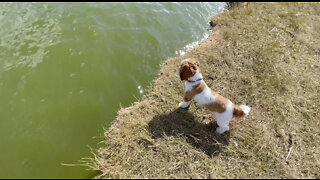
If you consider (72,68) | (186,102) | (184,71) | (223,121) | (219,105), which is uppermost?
(184,71)

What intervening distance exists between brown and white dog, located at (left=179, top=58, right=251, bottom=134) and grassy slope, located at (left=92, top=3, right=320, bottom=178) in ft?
1.59

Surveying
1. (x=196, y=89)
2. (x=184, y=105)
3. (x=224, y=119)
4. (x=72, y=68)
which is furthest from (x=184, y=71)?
(x=72, y=68)

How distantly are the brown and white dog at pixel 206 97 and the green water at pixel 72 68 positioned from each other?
1.49 metres

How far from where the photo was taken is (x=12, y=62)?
573 centimetres

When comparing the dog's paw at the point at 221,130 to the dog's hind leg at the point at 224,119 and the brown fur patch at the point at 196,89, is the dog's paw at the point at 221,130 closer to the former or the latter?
the dog's hind leg at the point at 224,119

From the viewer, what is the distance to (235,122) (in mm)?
5066

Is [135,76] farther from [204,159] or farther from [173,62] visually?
[204,159]

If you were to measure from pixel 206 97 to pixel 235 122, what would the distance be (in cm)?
93

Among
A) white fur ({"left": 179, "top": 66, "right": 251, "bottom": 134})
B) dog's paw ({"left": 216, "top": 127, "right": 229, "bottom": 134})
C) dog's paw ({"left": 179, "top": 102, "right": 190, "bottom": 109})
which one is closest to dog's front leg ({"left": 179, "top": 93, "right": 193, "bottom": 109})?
dog's paw ({"left": 179, "top": 102, "right": 190, "bottom": 109})

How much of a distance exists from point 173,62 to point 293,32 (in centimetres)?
346

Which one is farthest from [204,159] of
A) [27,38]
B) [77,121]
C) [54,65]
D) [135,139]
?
[27,38]

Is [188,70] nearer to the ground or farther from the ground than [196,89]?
farther from the ground

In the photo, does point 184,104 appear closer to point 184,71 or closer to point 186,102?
point 186,102

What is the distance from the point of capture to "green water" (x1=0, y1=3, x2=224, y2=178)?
15.3 ft
